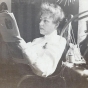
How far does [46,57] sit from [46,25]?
0.26m

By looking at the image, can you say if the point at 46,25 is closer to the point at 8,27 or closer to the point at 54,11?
the point at 54,11

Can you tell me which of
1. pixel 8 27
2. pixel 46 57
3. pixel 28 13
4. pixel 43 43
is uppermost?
pixel 28 13

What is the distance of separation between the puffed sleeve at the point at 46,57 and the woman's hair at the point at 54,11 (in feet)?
0.57

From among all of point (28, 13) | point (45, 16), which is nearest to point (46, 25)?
point (45, 16)

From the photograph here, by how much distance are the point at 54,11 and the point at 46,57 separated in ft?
1.25

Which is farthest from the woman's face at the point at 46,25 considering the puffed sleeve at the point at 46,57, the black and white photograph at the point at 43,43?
the puffed sleeve at the point at 46,57

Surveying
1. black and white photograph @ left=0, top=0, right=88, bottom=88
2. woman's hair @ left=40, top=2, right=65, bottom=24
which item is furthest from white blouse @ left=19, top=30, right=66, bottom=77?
woman's hair @ left=40, top=2, right=65, bottom=24

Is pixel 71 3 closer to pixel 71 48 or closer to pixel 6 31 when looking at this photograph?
pixel 71 48

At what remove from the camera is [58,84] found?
189 cm

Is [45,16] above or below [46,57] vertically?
above

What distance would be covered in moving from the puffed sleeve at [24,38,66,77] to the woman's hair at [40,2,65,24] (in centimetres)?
17

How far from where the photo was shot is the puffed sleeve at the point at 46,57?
186 centimetres

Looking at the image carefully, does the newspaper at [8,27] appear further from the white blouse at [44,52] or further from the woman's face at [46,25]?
the woman's face at [46,25]

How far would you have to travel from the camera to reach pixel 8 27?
6.08 feet
